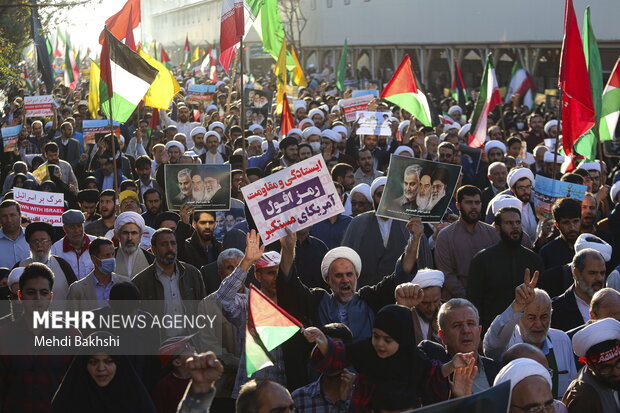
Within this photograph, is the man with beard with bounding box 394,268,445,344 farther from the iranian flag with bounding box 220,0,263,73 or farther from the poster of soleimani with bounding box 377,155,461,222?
the iranian flag with bounding box 220,0,263,73

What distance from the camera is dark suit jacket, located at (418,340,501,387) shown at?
16.2 feet

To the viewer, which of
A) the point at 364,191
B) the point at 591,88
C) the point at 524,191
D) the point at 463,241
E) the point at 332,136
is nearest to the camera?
the point at 463,241

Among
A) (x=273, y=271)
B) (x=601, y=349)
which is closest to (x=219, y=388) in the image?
(x=273, y=271)

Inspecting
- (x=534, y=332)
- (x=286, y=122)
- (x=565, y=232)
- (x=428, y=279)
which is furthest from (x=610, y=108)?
(x=534, y=332)

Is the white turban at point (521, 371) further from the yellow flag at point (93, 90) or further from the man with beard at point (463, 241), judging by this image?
the yellow flag at point (93, 90)

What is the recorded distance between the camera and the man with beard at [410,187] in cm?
→ 687

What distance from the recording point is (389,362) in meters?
4.45

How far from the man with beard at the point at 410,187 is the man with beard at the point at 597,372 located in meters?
2.15

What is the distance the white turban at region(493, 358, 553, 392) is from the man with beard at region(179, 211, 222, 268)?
3.69 metres

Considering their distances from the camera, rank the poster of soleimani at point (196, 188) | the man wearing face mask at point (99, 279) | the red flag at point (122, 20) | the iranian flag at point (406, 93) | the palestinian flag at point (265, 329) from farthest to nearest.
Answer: the red flag at point (122, 20)
the iranian flag at point (406, 93)
the poster of soleimani at point (196, 188)
the man wearing face mask at point (99, 279)
the palestinian flag at point (265, 329)

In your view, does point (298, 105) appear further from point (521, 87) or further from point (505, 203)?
point (505, 203)

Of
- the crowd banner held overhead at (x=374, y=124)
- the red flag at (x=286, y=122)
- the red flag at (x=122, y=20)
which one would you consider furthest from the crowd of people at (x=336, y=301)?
the red flag at (x=286, y=122)

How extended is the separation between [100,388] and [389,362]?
1255 mm

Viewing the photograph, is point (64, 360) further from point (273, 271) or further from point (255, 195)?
point (255, 195)
